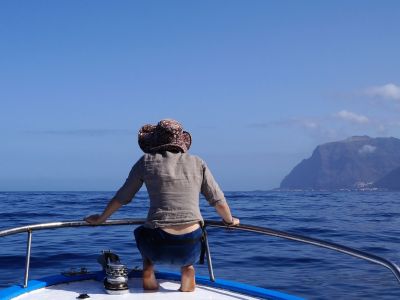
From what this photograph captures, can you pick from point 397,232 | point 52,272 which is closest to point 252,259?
point 52,272

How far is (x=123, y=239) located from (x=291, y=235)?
29.3 feet

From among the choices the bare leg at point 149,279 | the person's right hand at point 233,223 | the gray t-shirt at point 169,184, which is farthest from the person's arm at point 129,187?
the person's right hand at point 233,223

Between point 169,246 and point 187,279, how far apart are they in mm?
469

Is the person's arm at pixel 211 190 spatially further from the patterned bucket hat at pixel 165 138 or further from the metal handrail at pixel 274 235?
the metal handrail at pixel 274 235

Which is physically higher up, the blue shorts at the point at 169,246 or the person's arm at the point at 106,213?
the person's arm at the point at 106,213

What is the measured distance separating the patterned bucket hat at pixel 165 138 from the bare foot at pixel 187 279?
1.04 m

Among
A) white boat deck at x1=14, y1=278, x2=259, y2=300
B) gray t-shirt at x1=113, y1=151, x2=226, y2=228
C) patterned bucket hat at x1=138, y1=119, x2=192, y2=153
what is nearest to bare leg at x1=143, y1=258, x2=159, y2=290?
white boat deck at x1=14, y1=278, x2=259, y2=300

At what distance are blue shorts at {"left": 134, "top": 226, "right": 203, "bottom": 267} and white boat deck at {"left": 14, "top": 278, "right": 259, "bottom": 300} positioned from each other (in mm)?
304

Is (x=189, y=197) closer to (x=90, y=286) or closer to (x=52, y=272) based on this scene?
(x=90, y=286)

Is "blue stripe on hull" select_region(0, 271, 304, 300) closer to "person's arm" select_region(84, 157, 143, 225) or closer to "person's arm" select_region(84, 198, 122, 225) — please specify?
"person's arm" select_region(84, 198, 122, 225)

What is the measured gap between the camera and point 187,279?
15.6 ft

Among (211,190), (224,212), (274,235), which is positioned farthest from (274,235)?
(211,190)

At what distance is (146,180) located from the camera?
176 inches

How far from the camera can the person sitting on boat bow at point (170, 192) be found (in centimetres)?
442
